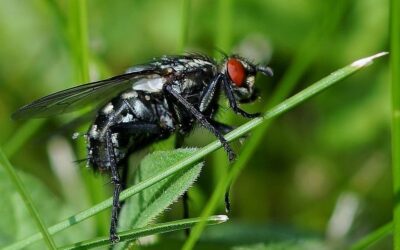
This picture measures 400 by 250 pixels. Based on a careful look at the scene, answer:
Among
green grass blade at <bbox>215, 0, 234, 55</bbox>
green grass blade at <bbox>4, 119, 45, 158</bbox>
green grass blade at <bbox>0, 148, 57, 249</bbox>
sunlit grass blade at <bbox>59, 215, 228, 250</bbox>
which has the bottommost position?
sunlit grass blade at <bbox>59, 215, 228, 250</bbox>

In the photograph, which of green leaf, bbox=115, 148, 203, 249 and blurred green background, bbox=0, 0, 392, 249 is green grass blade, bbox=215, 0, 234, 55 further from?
green leaf, bbox=115, 148, 203, 249

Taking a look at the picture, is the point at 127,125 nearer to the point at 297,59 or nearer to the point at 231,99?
the point at 231,99

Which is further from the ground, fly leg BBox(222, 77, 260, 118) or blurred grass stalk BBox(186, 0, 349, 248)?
blurred grass stalk BBox(186, 0, 349, 248)

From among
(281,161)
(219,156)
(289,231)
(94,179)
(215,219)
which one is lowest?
(215,219)

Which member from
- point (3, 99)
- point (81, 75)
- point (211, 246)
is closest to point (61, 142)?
point (3, 99)

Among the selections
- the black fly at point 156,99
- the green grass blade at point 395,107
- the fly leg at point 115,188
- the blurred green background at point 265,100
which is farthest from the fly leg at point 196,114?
the blurred green background at point 265,100

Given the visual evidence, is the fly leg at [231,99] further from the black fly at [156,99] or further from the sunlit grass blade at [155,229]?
the sunlit grass blade at [155,229]

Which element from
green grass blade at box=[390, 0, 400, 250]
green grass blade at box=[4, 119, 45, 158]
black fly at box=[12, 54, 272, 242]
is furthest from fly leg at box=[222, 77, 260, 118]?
green grass blade at box=[4, 119, 45, 158]

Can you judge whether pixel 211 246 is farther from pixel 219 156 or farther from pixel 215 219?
pixel 219 156
